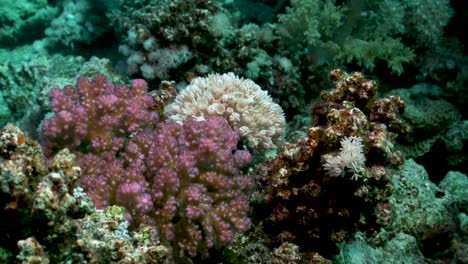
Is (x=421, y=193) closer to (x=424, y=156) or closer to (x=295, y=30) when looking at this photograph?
(x=424, y=156)

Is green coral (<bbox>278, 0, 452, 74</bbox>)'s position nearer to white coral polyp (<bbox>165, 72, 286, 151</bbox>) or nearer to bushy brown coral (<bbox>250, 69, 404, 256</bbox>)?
white coral polyp (<bbox>165, 72, 286, 151</bbox>)

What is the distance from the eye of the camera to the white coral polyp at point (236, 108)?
4242mm

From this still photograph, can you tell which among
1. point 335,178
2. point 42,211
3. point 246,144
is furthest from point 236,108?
point 42,211

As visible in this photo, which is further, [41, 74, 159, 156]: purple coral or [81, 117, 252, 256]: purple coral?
[41, 74, 159, 156]: purple coral

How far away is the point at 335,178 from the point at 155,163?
157cm

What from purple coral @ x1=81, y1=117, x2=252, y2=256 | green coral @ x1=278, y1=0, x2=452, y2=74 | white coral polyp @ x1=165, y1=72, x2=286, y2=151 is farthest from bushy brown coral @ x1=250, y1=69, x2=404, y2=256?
green coral @ x1=278, y1=0, x2=452, y2=74

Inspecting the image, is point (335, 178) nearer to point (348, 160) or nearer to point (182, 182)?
point (348, 160)

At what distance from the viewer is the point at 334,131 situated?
3.02 m

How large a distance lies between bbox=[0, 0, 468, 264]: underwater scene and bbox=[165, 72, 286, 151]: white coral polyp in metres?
0.02

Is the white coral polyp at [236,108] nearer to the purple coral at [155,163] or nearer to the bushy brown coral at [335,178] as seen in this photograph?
the purple coral at [155,163]

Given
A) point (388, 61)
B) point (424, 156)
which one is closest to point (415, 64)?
point (388, 61)

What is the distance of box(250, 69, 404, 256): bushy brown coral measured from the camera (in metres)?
3.04

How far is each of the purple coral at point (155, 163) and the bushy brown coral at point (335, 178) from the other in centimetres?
42

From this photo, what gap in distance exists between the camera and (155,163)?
3.54 m
